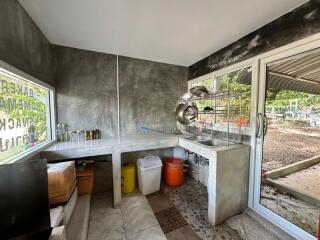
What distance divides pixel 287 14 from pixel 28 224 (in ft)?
9.21

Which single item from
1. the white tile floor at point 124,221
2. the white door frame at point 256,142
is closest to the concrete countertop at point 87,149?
the white tile floor at point 124,221

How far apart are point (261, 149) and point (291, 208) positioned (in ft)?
2.57

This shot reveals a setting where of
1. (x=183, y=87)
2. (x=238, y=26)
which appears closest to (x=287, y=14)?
(x=238, y=26)

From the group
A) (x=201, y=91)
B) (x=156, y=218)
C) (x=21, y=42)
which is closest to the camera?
(x=21, y=42)

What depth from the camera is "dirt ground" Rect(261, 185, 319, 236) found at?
5.16 feet

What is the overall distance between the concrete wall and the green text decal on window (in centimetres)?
42

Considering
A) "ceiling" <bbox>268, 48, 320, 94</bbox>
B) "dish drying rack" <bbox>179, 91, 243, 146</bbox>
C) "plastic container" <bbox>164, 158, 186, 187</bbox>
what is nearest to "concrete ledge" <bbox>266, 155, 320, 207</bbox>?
"dish drying rack" <bbox>179, 91, 243, 146</bbox>

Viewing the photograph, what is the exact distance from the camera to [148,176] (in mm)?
2391

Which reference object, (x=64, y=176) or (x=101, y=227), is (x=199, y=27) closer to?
(x=64, y=176)

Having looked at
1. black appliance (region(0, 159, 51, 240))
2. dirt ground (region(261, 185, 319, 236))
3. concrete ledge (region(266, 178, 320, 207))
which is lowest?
dirt ground (region(261, 185, 319, 236))

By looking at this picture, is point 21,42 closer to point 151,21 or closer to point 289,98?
point 151,21

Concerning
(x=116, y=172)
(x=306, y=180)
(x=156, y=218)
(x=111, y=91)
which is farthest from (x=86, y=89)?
(x=306, y=180)

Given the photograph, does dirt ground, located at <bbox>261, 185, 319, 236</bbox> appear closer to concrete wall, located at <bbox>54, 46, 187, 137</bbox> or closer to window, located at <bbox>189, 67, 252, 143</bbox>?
window, located at <bbox>189, 67, 252, 143</bbox>

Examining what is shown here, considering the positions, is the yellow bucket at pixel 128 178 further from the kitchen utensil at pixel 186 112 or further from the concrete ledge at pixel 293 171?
the concrete ledge at pixel 293 171
